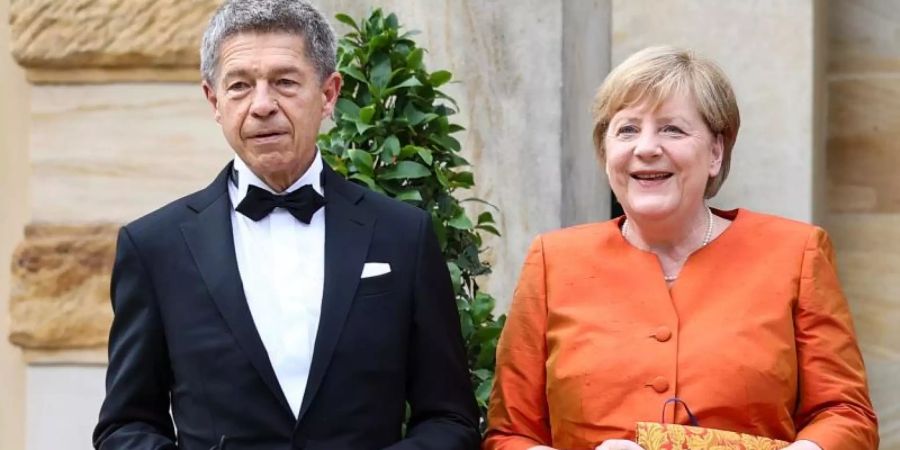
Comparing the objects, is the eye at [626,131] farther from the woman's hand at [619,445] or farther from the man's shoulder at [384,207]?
the woman's hand at [619,445]

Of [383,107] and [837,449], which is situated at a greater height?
[383,107]

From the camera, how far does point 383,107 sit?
402cm

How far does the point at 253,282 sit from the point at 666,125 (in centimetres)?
86

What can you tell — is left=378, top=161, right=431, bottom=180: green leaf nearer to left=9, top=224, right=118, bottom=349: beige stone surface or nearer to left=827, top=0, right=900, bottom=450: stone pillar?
left=9, top=224, right=118, bottom=349: beige stone surface

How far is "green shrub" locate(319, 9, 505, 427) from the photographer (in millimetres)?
3975

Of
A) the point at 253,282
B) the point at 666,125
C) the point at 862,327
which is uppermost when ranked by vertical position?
the point at 666,125

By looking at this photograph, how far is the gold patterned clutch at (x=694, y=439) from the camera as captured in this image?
345 cm

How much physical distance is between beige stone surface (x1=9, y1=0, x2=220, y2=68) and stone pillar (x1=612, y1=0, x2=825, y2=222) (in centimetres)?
143

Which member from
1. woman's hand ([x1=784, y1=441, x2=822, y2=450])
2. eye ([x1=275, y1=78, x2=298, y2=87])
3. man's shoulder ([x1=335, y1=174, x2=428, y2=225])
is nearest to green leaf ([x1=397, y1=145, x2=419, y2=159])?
man's shoulder ([x1=335, y1=174, x2=428, y2=225])

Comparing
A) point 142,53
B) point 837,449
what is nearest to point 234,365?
point 837,449

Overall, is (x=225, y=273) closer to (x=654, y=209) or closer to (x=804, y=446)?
(x=654, y=209)

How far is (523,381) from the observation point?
3719mm

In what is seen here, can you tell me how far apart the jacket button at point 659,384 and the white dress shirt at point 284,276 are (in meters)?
0.66

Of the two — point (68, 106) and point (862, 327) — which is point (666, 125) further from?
point (68, 106)
